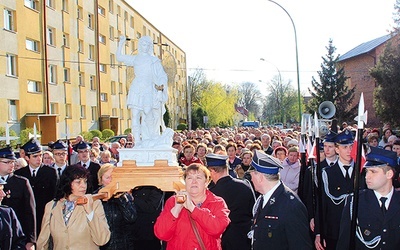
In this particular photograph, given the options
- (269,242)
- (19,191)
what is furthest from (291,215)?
(19,191)

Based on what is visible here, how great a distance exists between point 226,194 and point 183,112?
213 ft

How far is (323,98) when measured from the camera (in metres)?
44.4

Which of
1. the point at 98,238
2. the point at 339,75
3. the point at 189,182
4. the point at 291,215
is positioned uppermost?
the point at 339,75

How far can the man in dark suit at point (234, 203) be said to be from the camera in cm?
562

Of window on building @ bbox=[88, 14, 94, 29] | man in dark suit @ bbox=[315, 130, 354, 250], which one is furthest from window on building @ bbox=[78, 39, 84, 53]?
man in dark suit @ bbox=[315, 130, 354, 250]

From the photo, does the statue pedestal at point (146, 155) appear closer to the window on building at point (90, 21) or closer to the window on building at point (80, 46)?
the window on building at point (80, 46)

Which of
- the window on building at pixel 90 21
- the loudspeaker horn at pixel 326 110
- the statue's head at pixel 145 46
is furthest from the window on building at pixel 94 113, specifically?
the statue's head at pixel 145 46

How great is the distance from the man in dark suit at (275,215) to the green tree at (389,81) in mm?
27017

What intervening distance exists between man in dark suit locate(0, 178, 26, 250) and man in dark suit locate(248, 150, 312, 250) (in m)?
2.32

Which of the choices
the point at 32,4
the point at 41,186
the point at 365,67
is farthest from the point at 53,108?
the point at 365,67

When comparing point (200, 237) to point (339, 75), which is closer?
point (200, 237)

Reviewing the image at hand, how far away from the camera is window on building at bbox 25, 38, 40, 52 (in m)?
28.3

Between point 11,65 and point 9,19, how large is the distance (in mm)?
2520

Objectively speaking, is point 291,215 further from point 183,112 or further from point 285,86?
point 285,86
